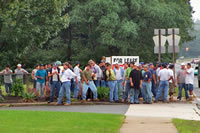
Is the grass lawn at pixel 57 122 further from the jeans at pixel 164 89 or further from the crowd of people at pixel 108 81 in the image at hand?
the jeans at pixel 164 89

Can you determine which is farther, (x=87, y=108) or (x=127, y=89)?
(x=127, y=89)

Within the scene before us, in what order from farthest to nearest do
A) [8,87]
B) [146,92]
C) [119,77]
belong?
[8,87] < [119,77] < [146,92]

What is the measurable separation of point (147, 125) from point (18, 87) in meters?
9.42

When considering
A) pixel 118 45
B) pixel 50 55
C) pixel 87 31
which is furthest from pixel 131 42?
pixel 50 55

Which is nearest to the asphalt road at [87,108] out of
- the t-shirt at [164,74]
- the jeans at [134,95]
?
the jeans at [134,95]

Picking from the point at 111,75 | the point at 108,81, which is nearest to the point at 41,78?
the point at 108,81

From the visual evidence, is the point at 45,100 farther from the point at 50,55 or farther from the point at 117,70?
the point at 50,55

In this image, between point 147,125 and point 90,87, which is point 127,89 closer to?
point 90,87

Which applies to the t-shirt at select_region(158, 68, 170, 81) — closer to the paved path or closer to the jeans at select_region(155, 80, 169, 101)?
the jeans at select_region(155, 80, 169, 101)

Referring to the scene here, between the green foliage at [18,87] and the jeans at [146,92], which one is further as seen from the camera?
the green foliage at [18,87]

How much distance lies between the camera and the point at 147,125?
12492 millimetres

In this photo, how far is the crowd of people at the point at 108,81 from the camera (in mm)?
19312

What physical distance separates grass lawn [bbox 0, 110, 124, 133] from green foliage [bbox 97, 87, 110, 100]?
5272mm

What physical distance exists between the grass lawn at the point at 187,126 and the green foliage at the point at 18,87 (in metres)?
9.07
